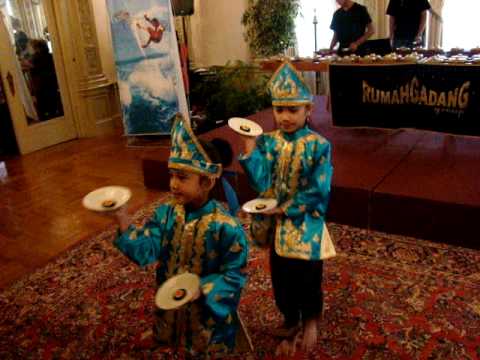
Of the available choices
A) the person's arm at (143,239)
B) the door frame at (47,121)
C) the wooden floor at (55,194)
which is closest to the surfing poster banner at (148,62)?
the wooden floor at (55,194)

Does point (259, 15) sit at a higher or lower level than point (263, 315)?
higher

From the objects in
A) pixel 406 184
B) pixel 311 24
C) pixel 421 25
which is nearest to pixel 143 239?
pixel 406 184

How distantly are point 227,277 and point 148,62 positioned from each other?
166 inches

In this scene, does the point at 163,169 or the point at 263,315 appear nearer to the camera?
the point at 263,315

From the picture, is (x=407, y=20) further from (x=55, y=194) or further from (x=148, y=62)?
(x=55, y=194)

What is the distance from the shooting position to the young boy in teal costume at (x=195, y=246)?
4.72 feet

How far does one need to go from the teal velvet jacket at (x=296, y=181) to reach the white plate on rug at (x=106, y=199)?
572mm

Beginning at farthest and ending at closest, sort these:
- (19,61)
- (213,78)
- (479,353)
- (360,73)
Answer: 1. (213,78)
2. (19,61)
3. (360,73)
4. (479,353)

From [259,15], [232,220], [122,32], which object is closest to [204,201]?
[232,220]

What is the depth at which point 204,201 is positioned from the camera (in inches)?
59.1

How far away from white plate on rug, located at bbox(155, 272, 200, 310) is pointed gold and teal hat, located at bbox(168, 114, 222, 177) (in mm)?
319

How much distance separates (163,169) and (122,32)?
2038 mm

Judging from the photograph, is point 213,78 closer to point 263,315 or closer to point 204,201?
point 263,315

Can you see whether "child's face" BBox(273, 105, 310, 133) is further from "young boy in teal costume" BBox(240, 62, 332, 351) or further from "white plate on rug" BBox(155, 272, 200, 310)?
"white plate on rug" BBox(155, 272, 200, 310)
